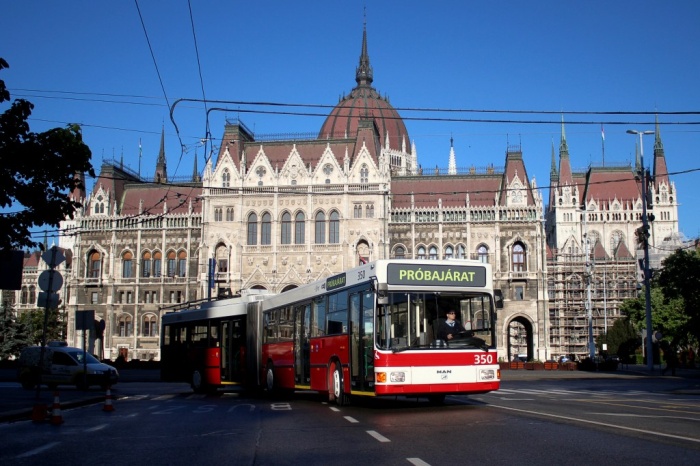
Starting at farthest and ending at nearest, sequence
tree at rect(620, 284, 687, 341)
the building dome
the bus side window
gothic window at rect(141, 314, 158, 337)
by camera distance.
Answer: the building dome < gothic window at rect(141, 314, 158, 337) < tree at rect(620, 284, 687, 341) < the bus side window

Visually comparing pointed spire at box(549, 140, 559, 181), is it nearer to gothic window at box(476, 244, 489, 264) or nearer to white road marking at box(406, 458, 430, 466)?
gothic window at box(476, 244, 489, 264)

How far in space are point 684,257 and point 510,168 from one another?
32.9m

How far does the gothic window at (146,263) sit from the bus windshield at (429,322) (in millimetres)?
62143

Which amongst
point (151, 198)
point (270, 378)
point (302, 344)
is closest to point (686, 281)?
point (270, 378)

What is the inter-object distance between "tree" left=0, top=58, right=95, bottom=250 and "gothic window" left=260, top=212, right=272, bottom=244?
56.1m

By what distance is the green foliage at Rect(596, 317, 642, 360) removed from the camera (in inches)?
3147

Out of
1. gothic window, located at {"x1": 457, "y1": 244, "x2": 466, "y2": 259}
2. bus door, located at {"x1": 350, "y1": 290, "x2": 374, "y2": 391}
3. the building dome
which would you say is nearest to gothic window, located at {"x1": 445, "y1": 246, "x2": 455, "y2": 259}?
gothic window, located at {"x1": 457, "y1": 244, "x2": 466, "y2": 259}

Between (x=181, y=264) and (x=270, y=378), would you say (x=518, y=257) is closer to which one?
(x=181, y=264)

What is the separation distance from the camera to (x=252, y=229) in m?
71.5

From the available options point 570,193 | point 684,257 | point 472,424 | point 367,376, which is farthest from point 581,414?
point 570,193

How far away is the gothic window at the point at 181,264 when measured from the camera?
74575 millimetres

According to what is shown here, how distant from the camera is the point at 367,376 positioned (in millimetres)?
16719

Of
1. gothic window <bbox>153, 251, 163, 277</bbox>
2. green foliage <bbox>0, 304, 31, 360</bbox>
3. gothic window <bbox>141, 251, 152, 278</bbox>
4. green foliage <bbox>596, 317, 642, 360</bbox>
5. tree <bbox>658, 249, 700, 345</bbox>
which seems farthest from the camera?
green foliage <bbox>596, 317, 642, 360</bbox>

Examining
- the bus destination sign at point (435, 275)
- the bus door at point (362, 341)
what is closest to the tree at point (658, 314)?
the bus destination sign at point (435, 275)
